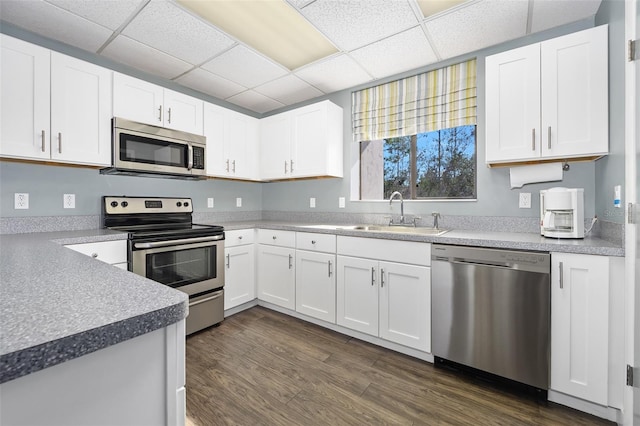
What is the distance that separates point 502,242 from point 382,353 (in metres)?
1.19

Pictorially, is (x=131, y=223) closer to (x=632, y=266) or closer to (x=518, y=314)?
(x=518, y=314)

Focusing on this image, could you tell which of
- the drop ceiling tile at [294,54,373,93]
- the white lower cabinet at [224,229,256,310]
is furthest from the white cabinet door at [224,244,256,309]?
the drop ceiling tile at [294,54,373,93]

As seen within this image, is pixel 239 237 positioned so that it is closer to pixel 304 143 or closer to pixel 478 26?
pixel 304 143

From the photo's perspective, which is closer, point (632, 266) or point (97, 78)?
point (632, 266)

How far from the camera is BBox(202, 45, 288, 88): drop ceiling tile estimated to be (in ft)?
8.16

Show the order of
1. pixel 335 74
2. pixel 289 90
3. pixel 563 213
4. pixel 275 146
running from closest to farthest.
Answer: pixel 563 213
pixel 335 74
pixel 289 90
pixel 275 146

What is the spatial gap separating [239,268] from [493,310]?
2230mm

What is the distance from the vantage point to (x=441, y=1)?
1876 millimetres

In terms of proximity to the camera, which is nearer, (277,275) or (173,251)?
(173,251)

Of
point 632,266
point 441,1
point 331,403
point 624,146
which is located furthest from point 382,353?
point 441,1

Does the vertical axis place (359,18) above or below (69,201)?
above

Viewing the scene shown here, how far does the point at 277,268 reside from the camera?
2.97 m

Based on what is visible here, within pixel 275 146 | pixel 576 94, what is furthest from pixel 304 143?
pixel 576 94

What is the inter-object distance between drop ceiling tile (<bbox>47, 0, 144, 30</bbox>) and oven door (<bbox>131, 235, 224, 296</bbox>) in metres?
1.57
